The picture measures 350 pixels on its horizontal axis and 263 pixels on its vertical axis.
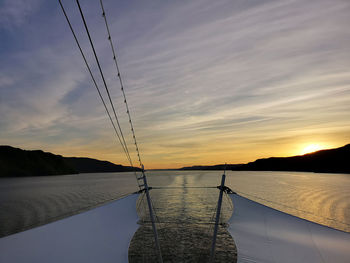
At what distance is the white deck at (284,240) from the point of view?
8344 millimetres

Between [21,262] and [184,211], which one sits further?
[184,211]

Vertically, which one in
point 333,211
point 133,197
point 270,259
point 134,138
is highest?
point 134,138

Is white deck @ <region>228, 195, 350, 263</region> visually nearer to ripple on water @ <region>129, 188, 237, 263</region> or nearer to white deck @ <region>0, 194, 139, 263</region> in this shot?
ripple on water @ <region>129, 188, 237, 263</region>

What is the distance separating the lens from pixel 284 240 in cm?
932

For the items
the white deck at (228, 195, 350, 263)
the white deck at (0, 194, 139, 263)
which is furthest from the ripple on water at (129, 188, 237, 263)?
the white deck at (0, 194, 139, 263)

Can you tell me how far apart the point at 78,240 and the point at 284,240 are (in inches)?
339

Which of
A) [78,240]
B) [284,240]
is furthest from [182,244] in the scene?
[78,240]

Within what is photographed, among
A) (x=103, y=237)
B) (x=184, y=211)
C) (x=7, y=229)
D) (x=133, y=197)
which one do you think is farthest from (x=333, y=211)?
(x=7, y=229)

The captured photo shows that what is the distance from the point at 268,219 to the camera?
10906 mm

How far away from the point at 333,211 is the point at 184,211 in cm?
2296

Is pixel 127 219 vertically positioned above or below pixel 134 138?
below

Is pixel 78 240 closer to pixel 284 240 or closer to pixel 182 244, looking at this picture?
pixel 284 240

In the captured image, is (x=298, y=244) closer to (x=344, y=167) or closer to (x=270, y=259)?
(x=270, y=259)

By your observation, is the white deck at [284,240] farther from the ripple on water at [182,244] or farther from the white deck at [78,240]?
the white deck at [78,240]
